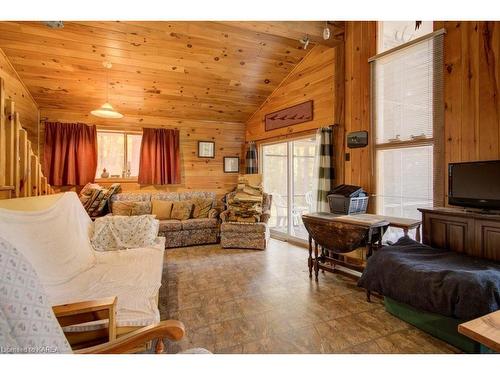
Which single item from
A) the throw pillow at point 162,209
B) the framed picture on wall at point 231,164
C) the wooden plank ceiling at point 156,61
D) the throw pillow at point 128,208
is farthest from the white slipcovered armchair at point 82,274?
the framed picture on wall at point 231,164

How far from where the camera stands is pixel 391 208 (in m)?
3.10

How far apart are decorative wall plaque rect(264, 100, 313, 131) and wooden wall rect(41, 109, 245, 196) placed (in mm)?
988

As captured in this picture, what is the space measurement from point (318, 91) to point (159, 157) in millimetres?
3024

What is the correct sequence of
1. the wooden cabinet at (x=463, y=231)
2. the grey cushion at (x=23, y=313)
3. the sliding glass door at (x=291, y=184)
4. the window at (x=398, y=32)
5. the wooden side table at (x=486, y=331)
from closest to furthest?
the grey cushion at (x=23, y=313), the wooden side table at (x=486, y=331), the wooden cabinet at (x=463, y=231), the window at (x=398, y=32), the sliding glass door at (x=291, y=184)

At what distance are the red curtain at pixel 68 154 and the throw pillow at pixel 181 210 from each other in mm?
1514

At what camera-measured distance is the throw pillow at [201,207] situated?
15.5ft

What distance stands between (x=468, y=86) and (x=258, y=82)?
3.01 metres

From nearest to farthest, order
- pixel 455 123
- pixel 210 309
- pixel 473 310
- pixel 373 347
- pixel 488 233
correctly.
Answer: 1. pixel 473 310
2. pixel 373 347
3. pixel 488 233
4. pixel 210 309
5. pixel 455 123

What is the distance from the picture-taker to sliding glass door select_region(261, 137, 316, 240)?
4621 millimetres

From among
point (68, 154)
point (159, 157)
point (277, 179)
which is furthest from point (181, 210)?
point (68, 154)

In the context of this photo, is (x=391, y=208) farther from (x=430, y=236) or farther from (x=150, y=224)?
(x=150, y=224)

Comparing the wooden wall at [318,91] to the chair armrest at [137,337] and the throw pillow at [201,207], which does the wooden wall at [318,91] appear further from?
the chair armrest at [137,337]

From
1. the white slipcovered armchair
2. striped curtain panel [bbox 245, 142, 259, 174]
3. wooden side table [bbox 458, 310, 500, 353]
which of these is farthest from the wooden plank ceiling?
wooden side table [bbox 458, 310, 500, 353]
